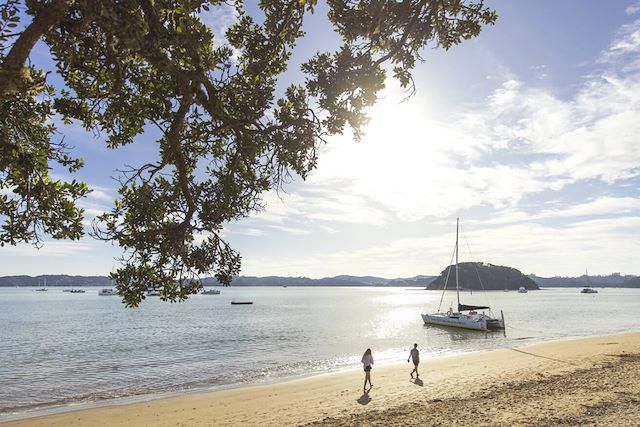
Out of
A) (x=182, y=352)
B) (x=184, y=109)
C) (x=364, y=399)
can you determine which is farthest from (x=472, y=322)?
(x=184, y=109)

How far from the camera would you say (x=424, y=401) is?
18062mm

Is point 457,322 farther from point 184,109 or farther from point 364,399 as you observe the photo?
point 184,109

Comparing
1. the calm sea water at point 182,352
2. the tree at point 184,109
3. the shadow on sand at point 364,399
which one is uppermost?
the tree at point 184,109

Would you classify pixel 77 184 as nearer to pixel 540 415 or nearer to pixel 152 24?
pixel 152 24

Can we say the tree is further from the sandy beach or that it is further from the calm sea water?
the calm sea water

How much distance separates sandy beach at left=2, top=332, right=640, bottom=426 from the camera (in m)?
13.9

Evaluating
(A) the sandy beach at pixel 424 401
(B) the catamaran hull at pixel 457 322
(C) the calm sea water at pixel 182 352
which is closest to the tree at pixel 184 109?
(A) the sandy beach at pixel 424 401

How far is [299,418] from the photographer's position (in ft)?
56.2

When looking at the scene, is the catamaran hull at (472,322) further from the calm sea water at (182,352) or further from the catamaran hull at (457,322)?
the calm sea water at (182,352)

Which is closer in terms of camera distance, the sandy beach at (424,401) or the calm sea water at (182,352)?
the sandy beach at (424,401)

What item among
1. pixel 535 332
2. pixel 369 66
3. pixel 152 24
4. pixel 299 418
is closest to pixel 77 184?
pixel 152 24

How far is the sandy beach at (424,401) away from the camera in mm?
13875

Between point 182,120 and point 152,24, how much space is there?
1589 mm

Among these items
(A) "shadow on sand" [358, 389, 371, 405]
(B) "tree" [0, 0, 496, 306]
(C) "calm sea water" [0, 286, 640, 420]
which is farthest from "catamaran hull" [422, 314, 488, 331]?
(B) "tree" [0, 0, 496, 306]
